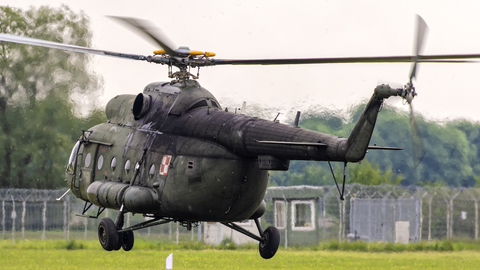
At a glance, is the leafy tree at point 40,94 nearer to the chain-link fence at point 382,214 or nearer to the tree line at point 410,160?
the chain-link fence at point 382,214

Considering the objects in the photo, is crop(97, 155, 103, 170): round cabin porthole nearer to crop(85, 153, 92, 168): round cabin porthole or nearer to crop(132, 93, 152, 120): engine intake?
crop(85, 153, 92, 168): round cabin porthole

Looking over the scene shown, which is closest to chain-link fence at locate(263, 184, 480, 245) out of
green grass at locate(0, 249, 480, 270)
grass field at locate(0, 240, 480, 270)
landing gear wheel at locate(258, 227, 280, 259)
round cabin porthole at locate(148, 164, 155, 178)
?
grass field at locate(0, 240, 480, 270)

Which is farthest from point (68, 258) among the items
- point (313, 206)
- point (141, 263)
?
point (313, 206)

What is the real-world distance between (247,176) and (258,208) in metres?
2.03

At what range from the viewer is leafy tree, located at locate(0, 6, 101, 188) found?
27688 mm

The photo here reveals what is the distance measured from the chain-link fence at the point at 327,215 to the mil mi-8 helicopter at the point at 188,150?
11.5 m

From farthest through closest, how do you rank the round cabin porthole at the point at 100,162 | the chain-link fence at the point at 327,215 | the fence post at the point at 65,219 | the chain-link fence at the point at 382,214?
the fence post at the point at 65,219 → the chain-link fence at the point at 327,215 → the chain-link fence at the point at 382,214 → the round cabin porthole at the point at 100,162

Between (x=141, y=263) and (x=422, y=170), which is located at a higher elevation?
(x=422, y=170)

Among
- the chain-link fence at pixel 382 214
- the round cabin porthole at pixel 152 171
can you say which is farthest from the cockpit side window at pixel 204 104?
the chain-link fence at pixel 382 214

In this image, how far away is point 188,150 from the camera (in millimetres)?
13750

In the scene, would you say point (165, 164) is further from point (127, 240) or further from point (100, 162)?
point (127, 240)

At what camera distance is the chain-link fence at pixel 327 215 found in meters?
25.5

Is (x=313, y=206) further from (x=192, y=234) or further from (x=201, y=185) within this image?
(x=201, y=185)

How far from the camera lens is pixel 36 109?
27984mm
